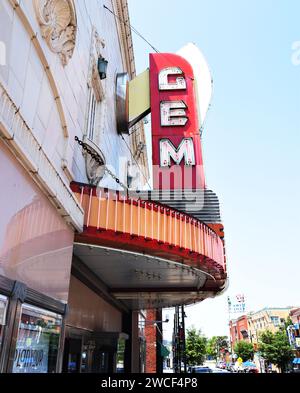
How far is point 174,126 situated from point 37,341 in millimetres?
8842

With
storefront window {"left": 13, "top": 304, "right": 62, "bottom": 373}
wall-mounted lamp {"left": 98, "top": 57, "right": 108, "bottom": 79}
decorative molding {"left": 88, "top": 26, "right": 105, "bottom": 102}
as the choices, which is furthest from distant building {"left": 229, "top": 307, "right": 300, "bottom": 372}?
storefront window {"left": 13, "top": 304, "right": 62, "bottom": 373}

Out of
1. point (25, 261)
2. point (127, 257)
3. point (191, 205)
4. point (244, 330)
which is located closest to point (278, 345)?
point (244, 330)

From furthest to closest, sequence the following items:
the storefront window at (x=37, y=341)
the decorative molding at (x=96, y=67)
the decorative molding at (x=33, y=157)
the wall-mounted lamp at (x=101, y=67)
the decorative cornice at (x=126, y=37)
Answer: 1. the decorative cornice at (x=126, y=37)
2. the wall-mounted lamp at (x=101, y=67)
3. the decorative molding at (x=96, y=67)
4. the storefront window at (x=37, y=341)
5. the decorative molding at (x=33, y=157)

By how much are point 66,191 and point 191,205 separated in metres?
5.77

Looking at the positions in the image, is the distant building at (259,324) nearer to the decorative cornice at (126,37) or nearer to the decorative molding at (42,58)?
the decorative cornice at (126,37)

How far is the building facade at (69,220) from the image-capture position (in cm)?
352

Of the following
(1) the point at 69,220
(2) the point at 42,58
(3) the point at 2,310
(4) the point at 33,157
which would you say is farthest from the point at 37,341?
(2) the point at 42,58

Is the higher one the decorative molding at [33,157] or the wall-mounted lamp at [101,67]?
the wall-mounted lamp at [101,67]

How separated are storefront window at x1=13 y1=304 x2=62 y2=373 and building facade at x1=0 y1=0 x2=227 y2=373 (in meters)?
0.02

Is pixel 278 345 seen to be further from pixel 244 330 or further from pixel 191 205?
pixel 191 205

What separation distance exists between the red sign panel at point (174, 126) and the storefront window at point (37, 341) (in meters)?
6.54

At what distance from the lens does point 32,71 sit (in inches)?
188

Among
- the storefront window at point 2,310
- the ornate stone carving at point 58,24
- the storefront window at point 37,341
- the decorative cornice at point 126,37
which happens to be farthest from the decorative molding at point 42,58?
the decorative cornice at point 126,37

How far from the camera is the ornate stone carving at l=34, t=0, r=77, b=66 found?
533cm
